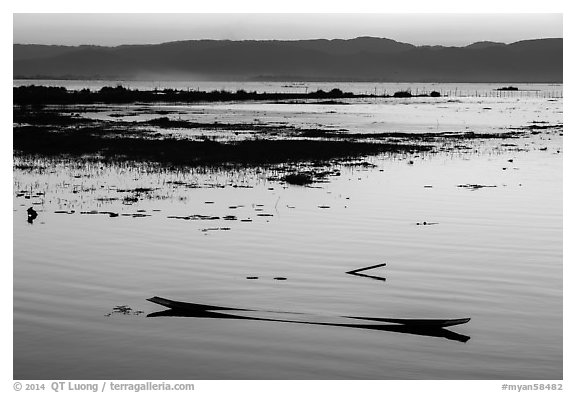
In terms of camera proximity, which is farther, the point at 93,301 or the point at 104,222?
the point at 104,222

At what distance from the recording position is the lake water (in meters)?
12.4

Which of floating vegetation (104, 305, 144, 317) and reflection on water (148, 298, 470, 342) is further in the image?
floating vegetation (104, 305, 144, 317)

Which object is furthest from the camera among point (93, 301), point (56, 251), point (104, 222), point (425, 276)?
point (104, 222)

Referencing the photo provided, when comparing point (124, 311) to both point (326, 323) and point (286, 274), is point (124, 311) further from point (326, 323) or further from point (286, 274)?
point (286, 274)

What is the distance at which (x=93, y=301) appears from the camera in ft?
49.2

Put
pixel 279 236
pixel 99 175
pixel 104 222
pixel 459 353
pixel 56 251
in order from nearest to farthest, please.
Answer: pixel 459 353 → pixel 56 251 → pixel 279 236 → pixel 104 222 → pixel 99 175

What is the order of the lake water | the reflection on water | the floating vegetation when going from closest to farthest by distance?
the lake water → the reflection on water → the floating vegetation

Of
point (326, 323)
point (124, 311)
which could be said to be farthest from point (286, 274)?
point (124, 311)

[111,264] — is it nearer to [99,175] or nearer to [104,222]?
[104,222]

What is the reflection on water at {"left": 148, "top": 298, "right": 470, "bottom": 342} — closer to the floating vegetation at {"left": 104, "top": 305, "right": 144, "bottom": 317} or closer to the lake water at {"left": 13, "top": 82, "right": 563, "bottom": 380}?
the lake water at {"left": 13, "top": 82, "right": 563, "bottom": 380}

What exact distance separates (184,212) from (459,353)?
40.3 feet

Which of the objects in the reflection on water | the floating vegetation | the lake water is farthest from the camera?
the floating vegetation

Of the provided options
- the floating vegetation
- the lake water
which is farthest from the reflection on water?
the floating vegetation
